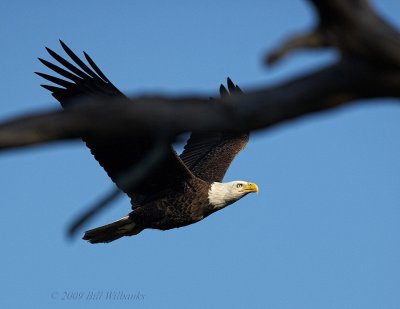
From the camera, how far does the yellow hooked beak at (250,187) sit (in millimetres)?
7812

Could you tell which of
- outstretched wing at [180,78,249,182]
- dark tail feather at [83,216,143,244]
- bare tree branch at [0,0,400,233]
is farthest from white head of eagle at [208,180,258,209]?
bare tree branch at [0,0,400,233]

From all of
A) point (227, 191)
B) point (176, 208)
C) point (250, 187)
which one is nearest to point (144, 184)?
point (176, 208)

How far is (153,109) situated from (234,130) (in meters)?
0.26

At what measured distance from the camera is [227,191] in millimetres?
7551

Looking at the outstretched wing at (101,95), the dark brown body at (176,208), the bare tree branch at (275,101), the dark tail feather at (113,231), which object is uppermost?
the outstretched wing at (101,95)

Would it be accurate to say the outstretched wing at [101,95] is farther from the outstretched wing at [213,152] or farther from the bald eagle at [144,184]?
the outstretched wing at [213,152]

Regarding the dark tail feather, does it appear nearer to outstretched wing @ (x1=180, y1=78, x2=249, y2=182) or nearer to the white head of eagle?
the white head of eagle

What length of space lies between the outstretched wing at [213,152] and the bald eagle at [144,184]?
0.51 meters

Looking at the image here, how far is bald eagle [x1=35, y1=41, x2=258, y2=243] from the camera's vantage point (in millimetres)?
6859

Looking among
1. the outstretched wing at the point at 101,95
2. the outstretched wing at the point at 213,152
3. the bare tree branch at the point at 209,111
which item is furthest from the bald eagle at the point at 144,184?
the bare tree branch at the point at 209,111

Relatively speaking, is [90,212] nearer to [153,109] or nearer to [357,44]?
[153,109]

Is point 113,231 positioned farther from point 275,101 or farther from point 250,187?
point 275,101

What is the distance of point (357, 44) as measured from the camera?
2.21 meters

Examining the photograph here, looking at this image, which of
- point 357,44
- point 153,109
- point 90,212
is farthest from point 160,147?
point 357,44
